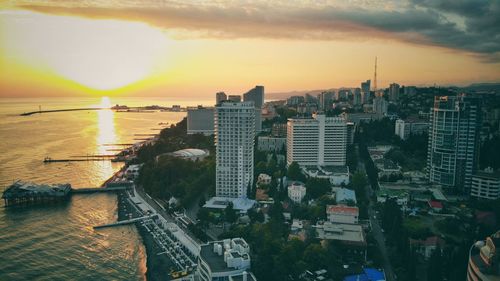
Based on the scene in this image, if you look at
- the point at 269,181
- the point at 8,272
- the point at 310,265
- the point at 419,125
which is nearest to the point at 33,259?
the point at 8,272

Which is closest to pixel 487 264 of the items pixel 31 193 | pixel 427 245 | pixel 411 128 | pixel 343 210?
pixel 427 245

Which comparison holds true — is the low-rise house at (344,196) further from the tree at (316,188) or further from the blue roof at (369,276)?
the blue roof at (369,276)

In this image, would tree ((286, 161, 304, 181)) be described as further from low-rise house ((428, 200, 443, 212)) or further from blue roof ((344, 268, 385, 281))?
Result: blue roof ((344, 268, 385, 281))

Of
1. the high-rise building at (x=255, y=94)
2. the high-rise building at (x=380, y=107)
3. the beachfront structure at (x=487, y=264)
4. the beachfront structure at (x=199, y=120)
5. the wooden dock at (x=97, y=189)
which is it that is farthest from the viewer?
the high-rise building at (x=255, y=94)

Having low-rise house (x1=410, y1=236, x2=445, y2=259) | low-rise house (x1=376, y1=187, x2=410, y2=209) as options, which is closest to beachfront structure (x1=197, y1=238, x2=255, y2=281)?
low-rise house (x1=410, y1=236, x2=445, y2=259)

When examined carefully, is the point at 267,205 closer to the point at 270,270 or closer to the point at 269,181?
the point at 269,181

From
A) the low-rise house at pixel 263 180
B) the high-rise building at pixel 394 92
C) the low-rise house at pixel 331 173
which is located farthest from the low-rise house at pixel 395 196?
the high-rise building at pixel 394 92
